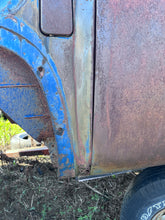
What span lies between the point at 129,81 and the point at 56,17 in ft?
1.62

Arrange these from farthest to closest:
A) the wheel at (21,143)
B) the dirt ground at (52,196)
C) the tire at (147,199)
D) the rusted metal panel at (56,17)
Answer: the wheel at (21,143) < the dirt ground at (52,196) < the tire at (147,199) < the rusted metal panel at (56,17)

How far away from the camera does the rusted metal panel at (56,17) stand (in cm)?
101

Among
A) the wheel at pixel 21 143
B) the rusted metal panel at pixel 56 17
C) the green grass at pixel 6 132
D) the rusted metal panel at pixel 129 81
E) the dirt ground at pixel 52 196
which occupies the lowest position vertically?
the green grass at pixel 6 132

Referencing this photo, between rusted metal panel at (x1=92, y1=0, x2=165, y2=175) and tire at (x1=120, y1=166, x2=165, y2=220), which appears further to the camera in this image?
tire at (x1=120, y1=166, x2=165, y2=220)

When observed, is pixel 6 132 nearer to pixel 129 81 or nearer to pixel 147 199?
pixel 147 199

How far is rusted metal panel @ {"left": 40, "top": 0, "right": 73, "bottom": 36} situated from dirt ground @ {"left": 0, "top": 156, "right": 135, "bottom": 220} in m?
1.70

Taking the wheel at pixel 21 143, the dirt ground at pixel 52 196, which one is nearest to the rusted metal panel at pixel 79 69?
the dirt ground at pixel 52 196

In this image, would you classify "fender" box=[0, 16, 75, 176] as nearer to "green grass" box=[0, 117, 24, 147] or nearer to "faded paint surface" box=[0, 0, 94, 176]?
"faded paint surface" box=[0, 0, 94, 176]

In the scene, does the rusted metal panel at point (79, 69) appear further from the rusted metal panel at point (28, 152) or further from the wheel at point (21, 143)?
the wheel at point (21, 143)

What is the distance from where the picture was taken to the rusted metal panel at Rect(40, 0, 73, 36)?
1.01m

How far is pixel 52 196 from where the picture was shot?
2182 mm

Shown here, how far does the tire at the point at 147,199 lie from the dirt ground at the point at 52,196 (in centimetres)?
62

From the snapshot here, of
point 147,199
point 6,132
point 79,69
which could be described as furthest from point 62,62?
point 6,132

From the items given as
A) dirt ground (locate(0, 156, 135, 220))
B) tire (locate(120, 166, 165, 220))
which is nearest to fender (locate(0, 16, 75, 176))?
tire (locate(120, 166, 165, 220))
